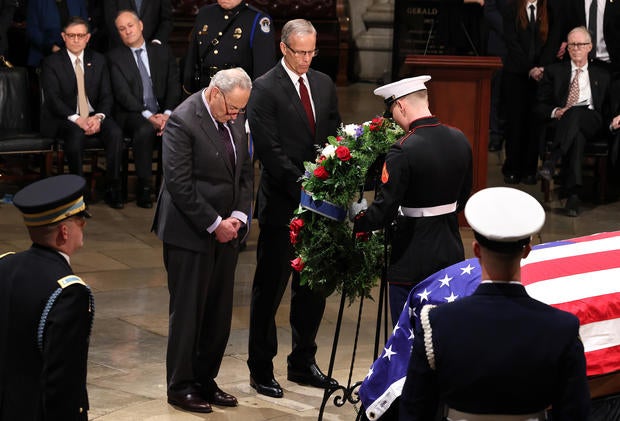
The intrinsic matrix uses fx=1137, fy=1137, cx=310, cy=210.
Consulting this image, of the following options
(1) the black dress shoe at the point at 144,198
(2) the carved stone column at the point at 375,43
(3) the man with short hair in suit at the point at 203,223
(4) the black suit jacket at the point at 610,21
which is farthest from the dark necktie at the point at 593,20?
(3) the man with short hair in suit at the point at 203,223

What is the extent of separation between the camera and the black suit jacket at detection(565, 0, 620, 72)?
32.4 feet

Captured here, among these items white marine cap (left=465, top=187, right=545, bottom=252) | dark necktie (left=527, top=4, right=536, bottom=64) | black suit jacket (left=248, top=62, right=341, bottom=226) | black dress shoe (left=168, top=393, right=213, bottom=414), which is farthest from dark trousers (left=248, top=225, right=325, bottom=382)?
dark necktie (left=527, top=4, right=536, bottom=64)

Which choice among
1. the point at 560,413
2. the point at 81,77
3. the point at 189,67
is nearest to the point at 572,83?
the point at 189,67

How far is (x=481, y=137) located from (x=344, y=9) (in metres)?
5.31

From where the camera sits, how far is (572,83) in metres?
9.55

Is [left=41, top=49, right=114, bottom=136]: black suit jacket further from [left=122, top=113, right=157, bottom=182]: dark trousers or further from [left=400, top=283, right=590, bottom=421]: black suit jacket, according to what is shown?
[left=400, top=283, right=590, bottom=421]: black suit jacket

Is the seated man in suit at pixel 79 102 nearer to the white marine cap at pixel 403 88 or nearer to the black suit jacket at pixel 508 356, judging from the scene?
the white marine cap at pixel 403 88

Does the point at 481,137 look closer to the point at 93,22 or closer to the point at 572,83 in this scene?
the point at 572,83

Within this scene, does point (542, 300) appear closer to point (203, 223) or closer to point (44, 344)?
point (203, 223)

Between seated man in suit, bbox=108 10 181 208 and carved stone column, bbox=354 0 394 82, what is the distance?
16.1 feet

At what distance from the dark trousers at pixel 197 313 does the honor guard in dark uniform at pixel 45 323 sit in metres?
1.85

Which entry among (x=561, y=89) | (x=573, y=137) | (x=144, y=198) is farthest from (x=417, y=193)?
(x=561, y=89)

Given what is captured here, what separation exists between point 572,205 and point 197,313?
4.82m

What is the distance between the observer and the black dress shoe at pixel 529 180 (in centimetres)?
1008
